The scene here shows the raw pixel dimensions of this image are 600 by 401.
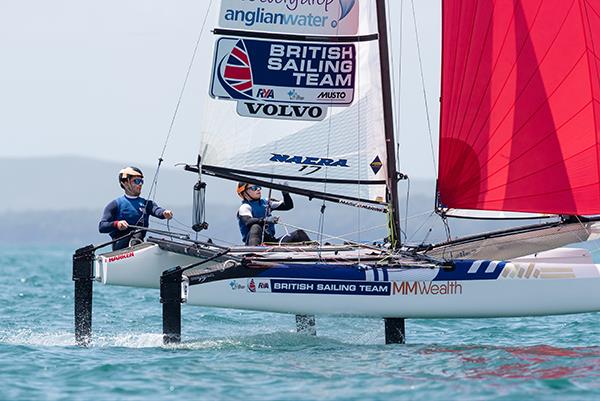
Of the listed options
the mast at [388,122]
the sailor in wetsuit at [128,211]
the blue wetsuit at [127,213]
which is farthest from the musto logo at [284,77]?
the blue wetsuit at [127,213]

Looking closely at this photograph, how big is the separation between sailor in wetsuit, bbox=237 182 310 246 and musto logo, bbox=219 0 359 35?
1838 millimetres

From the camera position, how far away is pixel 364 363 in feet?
38.0

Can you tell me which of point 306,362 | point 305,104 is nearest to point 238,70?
point 305,104

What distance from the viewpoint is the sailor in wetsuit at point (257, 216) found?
14.1 meters

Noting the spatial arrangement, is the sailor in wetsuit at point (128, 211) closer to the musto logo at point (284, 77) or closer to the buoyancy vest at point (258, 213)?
the buoyancy vest at point (258, 213)

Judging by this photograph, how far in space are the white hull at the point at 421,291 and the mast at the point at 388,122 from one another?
1052 millimetres

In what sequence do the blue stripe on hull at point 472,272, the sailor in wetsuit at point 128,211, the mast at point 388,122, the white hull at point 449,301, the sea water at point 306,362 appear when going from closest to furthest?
the sea water at point 306,362, the white hull at point 449,301, the blue stripe on hull at point 472,272, the mast at point 388,122, the sailor in wetsuit at point 128,211

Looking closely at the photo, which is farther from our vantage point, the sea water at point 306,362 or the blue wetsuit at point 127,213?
the blue wetsuit at point 127,213

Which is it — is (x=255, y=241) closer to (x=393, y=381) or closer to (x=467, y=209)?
(x=467, y=209)

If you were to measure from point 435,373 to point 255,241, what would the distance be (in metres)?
3.67

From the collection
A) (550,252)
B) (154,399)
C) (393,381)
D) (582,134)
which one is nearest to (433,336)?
(550,252)

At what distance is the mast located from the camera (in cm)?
1358

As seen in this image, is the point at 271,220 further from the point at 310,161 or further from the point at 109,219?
the point at 109,219

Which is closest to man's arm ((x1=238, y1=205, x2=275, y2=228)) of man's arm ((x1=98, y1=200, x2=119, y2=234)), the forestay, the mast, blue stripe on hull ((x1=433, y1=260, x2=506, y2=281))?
the forestay
